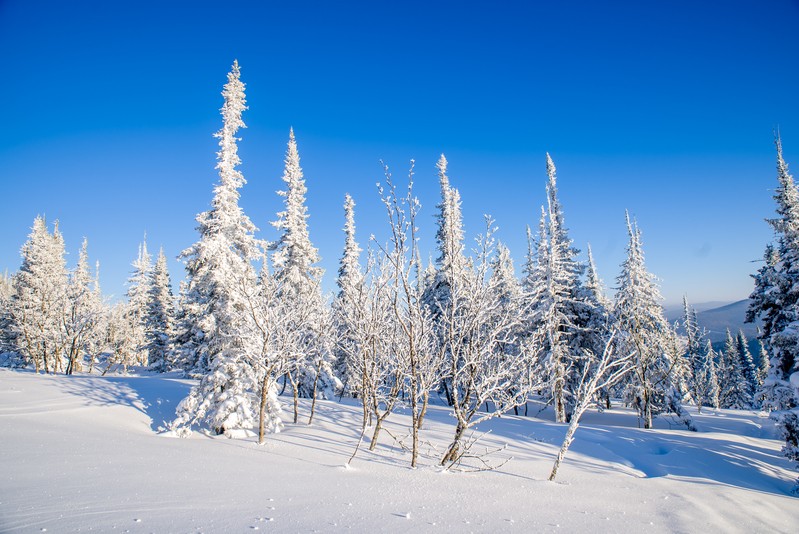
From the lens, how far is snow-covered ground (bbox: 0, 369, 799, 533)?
5.39m

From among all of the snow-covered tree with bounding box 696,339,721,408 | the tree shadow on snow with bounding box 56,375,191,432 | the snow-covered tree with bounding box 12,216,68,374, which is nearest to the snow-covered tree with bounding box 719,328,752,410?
the snow-covered tree with bounding box 696,339,721,408

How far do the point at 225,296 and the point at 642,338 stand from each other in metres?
26.0

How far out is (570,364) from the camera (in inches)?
952

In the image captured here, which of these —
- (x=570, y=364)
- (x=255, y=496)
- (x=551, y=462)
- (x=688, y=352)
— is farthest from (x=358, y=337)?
(x=688, y=352)

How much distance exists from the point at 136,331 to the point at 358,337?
163 ft

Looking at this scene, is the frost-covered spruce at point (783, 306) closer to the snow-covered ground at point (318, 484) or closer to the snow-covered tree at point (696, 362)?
the snow-covered ground at point (318, 484)

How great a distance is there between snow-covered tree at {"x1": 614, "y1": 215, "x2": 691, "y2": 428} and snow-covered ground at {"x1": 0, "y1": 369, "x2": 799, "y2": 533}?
8249mm

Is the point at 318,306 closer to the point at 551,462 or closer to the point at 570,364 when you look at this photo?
the point at 551,462

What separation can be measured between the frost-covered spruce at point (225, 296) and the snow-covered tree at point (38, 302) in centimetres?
2390

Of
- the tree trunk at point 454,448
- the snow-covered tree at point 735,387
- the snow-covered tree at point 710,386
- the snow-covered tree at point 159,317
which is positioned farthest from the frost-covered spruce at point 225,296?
the snow-covered tree at point 735,387

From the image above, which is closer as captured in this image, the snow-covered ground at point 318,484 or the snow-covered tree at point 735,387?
the snow-covered ground at point 318,484

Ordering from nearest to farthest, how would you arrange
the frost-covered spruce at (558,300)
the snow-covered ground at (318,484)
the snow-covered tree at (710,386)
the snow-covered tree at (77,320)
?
the snow-covered ground at (318,484)
the frost-covered spruce at (558,300)
the snow-covered tree at (77,320)
the snow-covered tree at (710,386)

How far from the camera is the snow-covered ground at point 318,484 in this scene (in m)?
5.39

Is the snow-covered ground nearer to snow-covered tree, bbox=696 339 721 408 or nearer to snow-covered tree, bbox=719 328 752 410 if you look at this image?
snow-covered tree, bbox=696 339 721 408
